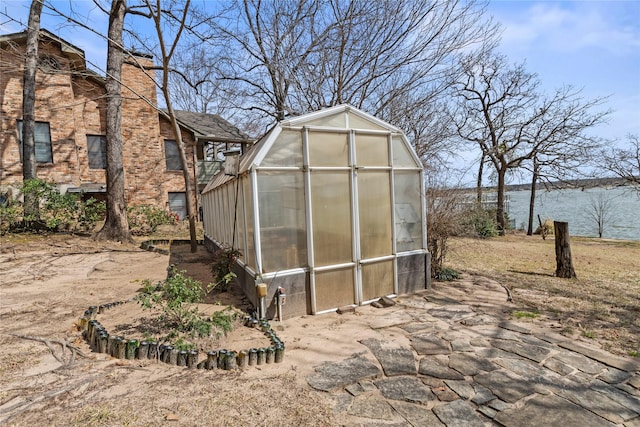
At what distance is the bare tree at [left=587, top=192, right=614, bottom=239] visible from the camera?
2403 centimetres

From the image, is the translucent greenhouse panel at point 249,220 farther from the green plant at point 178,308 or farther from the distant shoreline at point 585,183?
the distant shoreline at point 585,183

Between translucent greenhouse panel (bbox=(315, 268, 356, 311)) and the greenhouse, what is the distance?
2 cm

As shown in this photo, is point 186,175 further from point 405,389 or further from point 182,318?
point 405,389

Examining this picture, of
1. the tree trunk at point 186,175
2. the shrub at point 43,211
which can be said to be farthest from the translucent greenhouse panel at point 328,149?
the shrub at point 43,211

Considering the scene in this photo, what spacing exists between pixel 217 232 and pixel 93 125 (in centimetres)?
1180

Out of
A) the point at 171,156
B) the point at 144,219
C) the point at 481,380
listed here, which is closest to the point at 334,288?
the point at 481,380

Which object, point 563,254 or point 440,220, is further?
point 563,254

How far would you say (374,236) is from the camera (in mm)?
6020

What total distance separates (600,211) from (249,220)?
28475 millimetres

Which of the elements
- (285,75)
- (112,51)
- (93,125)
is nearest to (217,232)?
(285,75)

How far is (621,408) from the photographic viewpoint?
9.61 ft

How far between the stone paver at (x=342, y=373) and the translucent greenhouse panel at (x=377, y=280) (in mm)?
2126

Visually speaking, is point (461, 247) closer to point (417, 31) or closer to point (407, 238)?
point (407, 238)

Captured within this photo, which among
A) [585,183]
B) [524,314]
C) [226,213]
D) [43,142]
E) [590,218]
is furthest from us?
[590,218]
